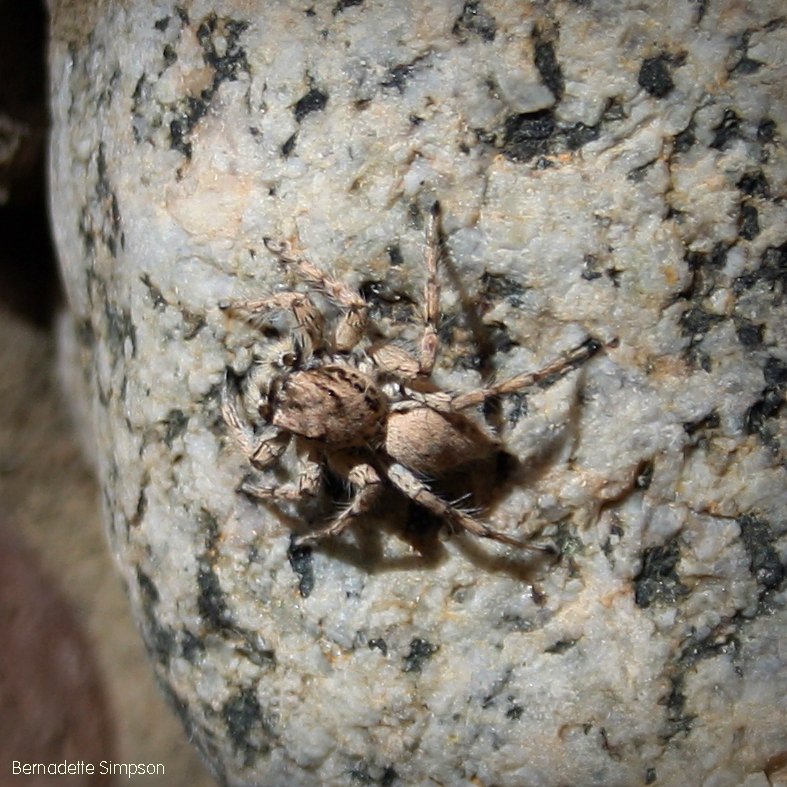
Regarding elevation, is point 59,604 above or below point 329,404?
below

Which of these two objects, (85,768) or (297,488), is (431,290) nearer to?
(297,488)

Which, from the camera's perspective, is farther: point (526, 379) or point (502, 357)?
point (502, 357)

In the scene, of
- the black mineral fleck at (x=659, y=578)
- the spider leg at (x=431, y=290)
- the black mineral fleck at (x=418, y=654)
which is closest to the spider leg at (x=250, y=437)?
the spider leg at (x=431, y=290)

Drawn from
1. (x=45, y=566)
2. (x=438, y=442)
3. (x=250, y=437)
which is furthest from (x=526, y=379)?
(x=45, y=566)

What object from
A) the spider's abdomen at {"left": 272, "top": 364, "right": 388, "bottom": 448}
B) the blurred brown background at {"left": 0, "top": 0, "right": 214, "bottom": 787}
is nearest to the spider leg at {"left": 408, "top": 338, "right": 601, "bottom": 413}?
the spider's abdomen at {"left": 272, "top": 364, "right": 388, "bottom": 448}

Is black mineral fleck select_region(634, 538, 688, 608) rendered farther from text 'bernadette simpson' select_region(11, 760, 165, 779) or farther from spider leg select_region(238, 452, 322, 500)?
text 'bernadette simpson' select_region(11, 760, 165, 779)

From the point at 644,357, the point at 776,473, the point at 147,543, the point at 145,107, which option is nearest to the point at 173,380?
the point at 147,543
